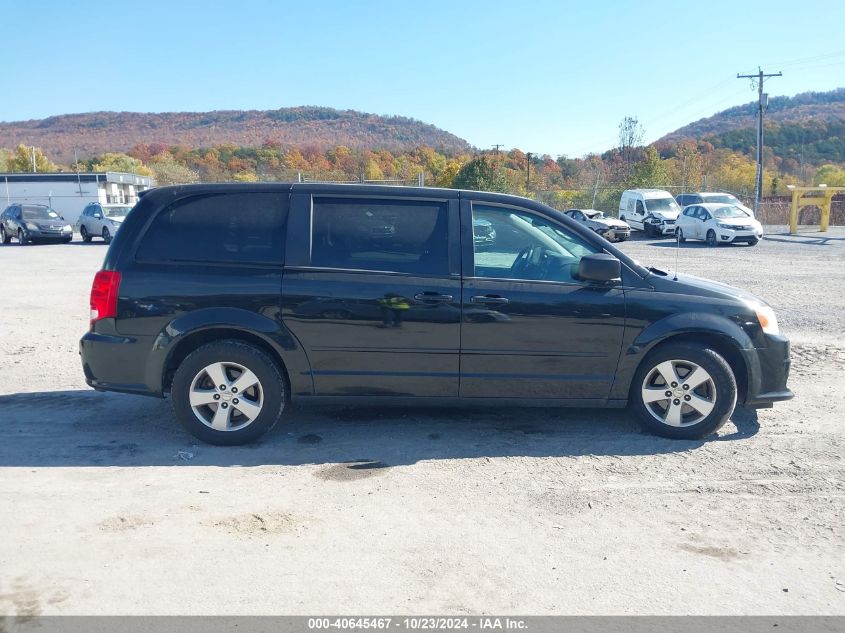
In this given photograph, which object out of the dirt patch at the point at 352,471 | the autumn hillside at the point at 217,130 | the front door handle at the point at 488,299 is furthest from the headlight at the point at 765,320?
the autumn hillside at the point at 217,130

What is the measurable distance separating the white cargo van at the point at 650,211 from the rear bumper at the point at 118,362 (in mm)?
29448

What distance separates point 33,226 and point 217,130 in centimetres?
8404

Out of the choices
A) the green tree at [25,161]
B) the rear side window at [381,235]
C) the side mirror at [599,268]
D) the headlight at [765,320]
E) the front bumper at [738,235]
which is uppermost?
the green tree at [25,161]

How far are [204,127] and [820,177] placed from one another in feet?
270

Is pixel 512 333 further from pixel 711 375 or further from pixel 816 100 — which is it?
pixel 816 100

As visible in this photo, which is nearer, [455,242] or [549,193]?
[455,242]

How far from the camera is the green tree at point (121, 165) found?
67.1 meters

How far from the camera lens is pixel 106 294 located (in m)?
5.42

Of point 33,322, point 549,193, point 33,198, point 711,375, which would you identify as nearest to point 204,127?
point 33,198

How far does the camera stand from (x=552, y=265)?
18.2 ft

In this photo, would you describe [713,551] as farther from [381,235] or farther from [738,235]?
[738,235]

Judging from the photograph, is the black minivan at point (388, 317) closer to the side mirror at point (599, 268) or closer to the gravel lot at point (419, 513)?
the side mirror at point (599, 268)

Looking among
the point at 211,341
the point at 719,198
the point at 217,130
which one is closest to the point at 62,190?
the point at 719,198

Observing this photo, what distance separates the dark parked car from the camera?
93.6 feet
